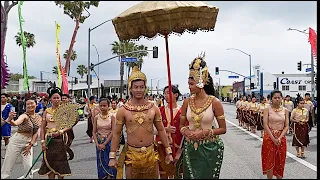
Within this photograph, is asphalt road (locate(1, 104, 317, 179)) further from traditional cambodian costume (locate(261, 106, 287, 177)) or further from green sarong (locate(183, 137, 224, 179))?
green sarong (locate(183, 137, 224, 179))

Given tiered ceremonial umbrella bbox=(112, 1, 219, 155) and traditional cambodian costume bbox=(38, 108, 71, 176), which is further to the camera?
traditional cambodian costume bbox=(38, 108, 71, 176)

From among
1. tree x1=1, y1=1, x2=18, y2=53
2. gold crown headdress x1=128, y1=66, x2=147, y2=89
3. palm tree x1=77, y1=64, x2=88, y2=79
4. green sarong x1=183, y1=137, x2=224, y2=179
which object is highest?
palm tree x1=77, y1=64, x2=88, y2=79

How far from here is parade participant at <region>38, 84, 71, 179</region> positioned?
6488mm

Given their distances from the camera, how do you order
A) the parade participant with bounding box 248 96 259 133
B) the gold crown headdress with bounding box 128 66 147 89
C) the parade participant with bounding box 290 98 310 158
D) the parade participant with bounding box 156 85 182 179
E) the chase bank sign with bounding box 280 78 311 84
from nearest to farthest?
the gold crown headdress with bounding box 128 66 147 89 < the parade participant with bounding box 156 85 182 179 < the parade participant with bounding box 290 98 310 158 < the parade participant with bounding box 248 96 259 133 < the chase bank sign with bounding box 280 78 311 84

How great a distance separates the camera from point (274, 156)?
686 cm

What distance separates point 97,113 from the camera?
7.77 metres

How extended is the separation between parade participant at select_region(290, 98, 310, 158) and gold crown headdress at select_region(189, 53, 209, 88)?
6501 mm

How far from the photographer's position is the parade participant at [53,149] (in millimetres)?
6488

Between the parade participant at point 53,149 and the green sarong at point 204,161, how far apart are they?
2.45 meters

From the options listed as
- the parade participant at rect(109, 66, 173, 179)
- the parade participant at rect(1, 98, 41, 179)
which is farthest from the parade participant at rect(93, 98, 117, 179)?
the parade participant at rect(109, 66, 173, 179)

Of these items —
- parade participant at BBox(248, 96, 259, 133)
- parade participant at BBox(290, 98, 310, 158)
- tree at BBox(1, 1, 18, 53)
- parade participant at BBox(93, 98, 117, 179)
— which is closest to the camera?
tree at BBox(1, 1, 18, 53)

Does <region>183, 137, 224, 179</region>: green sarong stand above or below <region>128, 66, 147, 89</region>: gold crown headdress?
below

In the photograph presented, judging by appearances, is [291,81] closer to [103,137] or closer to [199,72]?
[103,137]

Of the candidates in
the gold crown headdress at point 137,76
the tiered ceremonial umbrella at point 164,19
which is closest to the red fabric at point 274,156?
the tiered ceremonial umbrella at point 164,19
